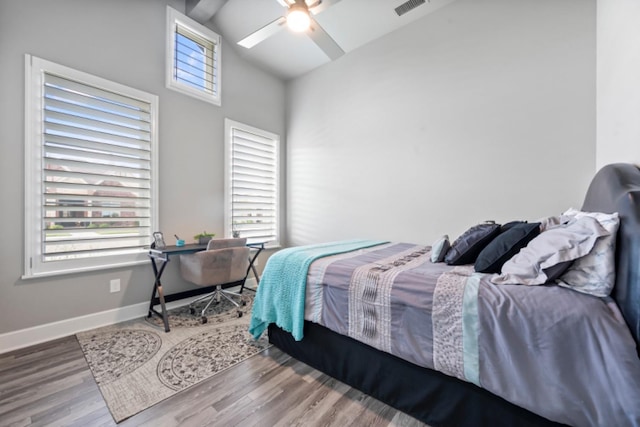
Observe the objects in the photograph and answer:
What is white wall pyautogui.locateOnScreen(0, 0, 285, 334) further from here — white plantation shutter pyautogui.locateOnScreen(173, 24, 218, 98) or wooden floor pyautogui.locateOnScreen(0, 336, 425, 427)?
wooden floor pyautogui.locateOnScreen(0, 336, 425, 427)

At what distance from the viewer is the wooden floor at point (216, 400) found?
56.6 inches

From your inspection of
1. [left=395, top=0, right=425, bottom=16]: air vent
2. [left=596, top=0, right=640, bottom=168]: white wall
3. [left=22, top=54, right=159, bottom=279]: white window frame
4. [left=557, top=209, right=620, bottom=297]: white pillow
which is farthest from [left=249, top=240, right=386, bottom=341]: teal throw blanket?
[left=395, top=0, right=425, bottom=16]: air vent

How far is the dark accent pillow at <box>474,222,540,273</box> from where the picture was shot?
154 cm

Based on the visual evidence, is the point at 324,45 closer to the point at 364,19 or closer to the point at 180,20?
the point at 364,19

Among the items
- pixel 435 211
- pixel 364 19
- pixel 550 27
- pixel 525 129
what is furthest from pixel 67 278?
pixel 550 27

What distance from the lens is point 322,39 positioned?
8.09 ft

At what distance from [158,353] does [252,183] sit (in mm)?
2475

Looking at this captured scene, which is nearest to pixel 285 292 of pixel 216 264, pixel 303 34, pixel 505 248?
pixel 216 264

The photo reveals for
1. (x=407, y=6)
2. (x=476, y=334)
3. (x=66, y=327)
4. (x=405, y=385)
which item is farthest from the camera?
(x=407, y=6)

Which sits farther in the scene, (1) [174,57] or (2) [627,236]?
(1) [174,57]

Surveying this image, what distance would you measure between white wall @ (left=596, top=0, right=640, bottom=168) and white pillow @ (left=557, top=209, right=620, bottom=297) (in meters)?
0.65

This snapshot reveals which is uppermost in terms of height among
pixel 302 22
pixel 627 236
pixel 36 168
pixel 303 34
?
pixel 303 34

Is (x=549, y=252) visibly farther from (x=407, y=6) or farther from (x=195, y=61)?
(x=195, y=61)

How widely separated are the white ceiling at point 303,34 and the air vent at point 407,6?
44 mm
